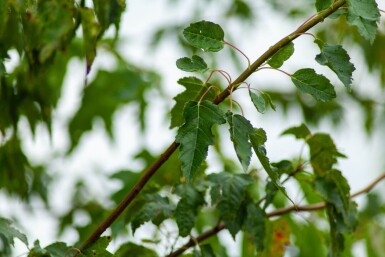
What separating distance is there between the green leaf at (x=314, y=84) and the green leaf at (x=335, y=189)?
0.25m

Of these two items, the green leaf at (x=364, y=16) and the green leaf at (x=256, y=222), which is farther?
the green leaf at (x=256, y=222)

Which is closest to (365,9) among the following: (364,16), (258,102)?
(364,16)

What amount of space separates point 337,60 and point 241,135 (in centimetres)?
13

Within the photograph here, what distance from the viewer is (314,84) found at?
0.85 metres

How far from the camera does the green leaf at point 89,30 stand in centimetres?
80

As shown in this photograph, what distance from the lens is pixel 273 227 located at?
124 centimetres

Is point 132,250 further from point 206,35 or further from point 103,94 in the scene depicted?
point 103,94

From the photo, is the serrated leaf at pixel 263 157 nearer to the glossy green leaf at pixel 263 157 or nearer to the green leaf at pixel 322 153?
the glossy green leaf at pixel 263 157

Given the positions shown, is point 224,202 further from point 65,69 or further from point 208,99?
point 65,69

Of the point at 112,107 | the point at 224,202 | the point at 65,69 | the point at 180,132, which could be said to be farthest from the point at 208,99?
the point at 112,107

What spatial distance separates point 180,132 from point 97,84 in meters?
1.20

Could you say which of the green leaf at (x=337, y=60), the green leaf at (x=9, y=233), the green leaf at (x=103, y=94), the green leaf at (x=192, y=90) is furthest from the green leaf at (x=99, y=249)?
the green leaf at (x=103, y=94)

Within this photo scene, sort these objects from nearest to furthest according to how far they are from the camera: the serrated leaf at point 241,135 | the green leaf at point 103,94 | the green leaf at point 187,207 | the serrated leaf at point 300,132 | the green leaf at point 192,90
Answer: the serrated leaf at point 241,135 < the green leaf at point 192,90 < the green leaf at point 187,207 < the serrated leaf at point 300,132 < the green leaf at point 103,94

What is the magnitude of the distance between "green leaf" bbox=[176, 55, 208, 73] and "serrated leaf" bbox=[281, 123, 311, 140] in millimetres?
302
